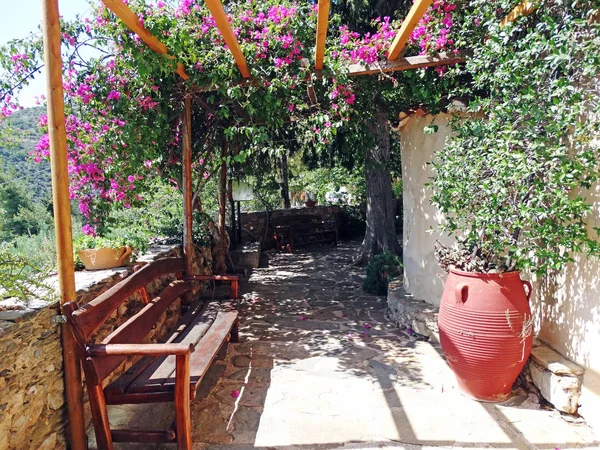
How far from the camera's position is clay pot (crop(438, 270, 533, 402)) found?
247cm

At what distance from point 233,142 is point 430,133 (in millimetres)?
2627

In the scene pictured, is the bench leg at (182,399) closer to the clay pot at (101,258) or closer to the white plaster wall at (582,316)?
the clay pot at (101,258)

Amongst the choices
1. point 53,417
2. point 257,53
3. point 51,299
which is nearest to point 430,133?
point 257,53

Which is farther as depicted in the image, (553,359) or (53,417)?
(553,359)

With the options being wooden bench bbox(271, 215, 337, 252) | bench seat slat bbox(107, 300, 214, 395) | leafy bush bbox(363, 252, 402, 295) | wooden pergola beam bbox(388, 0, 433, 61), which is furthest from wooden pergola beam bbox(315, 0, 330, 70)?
wooden bench bbox(271, 215, 337, 252)

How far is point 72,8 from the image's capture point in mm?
3277

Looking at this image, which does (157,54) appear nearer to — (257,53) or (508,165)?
(257,53)

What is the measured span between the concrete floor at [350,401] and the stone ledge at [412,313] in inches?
4.8

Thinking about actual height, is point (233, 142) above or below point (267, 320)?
above

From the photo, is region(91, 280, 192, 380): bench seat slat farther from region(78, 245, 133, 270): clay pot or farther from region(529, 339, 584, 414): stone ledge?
region(529, 339, 584, 414): stone ledge

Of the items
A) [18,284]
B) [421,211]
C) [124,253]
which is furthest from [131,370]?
[421,211]

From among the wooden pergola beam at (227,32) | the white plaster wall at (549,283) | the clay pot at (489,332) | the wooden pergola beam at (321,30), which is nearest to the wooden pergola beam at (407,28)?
the wooden pergola beam at (321,30)

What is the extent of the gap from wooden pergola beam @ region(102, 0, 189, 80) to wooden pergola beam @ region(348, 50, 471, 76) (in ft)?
5.08

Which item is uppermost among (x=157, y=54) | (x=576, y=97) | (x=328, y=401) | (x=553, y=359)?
(x=157, y=54)
